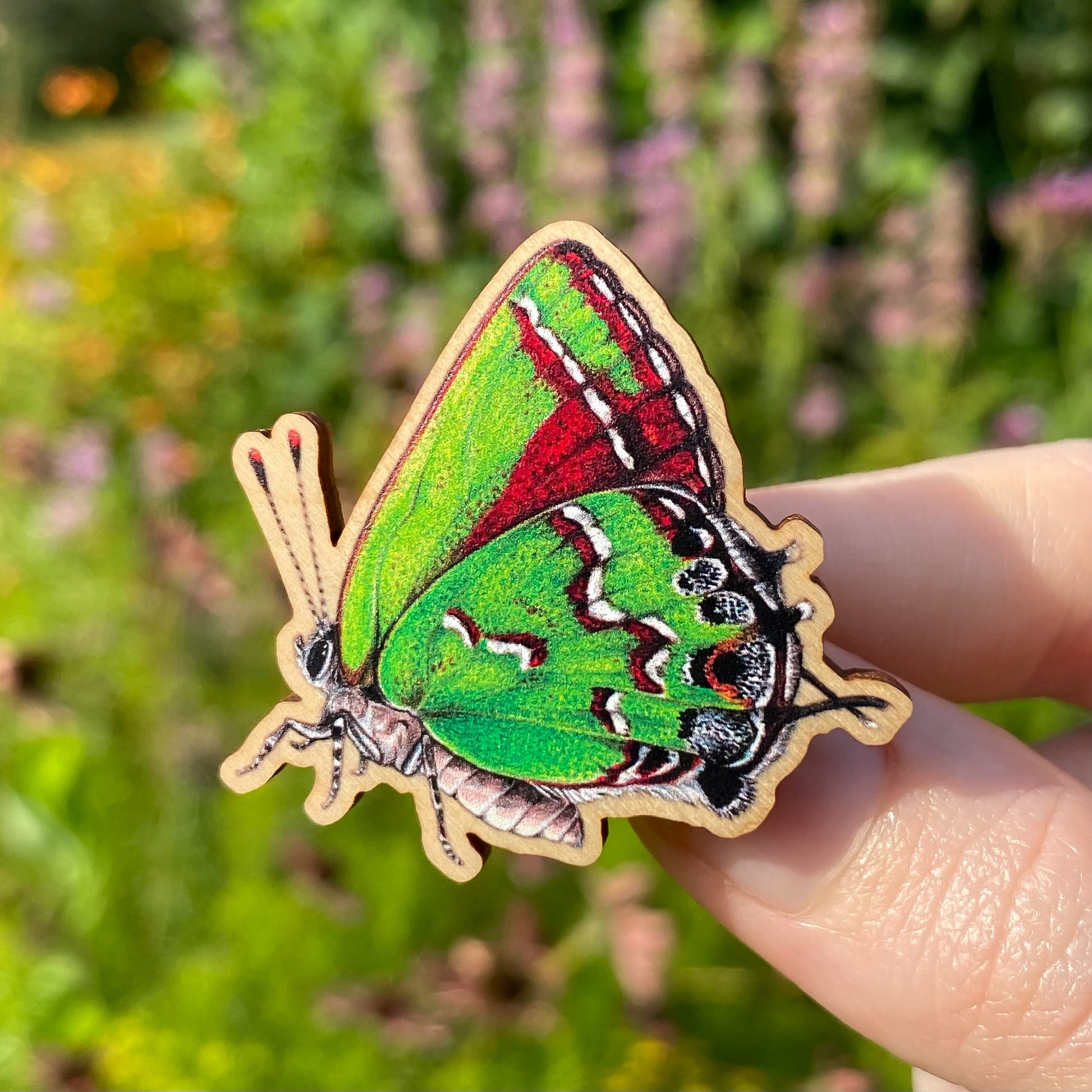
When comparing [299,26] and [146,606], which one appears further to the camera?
[299,26]

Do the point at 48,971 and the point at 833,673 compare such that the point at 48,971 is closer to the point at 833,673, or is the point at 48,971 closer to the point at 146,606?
the point at 146,606

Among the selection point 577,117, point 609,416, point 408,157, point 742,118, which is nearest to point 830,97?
point 742,118

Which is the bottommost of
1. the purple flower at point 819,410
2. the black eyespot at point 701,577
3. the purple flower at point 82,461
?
the purple flower at point 819,410

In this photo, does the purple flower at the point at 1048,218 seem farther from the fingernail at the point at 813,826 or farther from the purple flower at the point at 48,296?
the purple flower at the point at 48,296

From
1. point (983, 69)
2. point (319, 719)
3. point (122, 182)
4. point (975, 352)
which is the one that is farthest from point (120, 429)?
point (983, 69)

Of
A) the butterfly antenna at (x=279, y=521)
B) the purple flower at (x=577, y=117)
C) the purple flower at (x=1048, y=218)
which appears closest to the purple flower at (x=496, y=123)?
the purple flower at (x=577, y=117)

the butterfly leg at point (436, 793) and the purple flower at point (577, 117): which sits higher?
the purple flower at point (577, 117)

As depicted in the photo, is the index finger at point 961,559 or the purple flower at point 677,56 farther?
the purple flower at point 677,56
